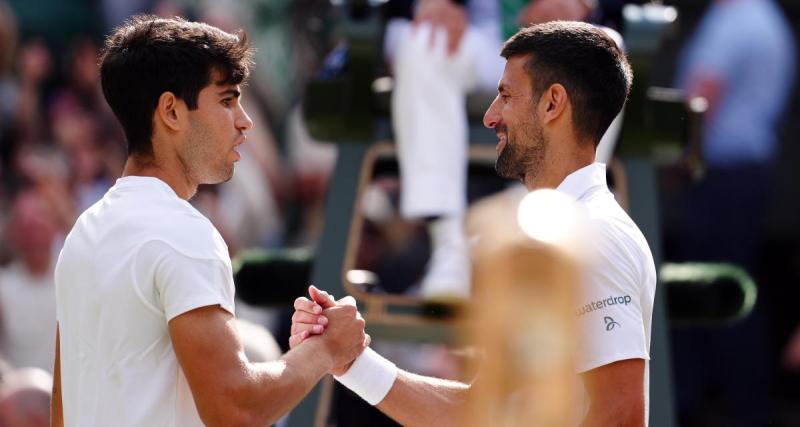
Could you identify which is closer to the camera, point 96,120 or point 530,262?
point 530,262

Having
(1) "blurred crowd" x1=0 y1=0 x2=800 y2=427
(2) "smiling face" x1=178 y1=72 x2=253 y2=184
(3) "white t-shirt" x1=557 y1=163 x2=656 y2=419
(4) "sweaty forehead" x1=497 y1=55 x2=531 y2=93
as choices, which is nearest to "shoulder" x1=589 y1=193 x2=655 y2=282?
(3) "white t-shirt" x1=557 y1=163 x2=656 y2=419

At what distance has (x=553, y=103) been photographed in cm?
286

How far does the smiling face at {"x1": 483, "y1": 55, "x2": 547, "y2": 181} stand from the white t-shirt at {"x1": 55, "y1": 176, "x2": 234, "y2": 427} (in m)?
0.63

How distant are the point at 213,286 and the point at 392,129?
8.29 ft

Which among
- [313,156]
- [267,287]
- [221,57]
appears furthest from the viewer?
[313,156]

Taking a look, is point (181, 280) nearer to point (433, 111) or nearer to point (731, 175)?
point (433, 111)

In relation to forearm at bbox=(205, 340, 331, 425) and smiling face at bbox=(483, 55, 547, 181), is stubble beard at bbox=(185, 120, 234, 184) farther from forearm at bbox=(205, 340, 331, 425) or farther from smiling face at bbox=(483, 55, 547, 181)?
smiling face at bbox=(483, 55, 547, 181)

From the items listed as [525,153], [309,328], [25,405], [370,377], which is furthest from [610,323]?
[25,405]

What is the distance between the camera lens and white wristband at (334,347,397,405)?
3223mm

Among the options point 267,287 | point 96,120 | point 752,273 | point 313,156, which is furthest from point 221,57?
point 96,120

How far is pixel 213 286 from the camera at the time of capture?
2592 mm

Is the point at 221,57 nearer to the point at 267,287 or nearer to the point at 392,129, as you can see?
the point at 392,129

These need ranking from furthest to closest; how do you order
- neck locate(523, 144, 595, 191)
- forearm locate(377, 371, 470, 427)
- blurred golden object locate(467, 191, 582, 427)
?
forearm locate(377, 371, 470, 427), neck locate(523, 144, 595, 191), blurred golden object locate(467, 191, 582, 427)

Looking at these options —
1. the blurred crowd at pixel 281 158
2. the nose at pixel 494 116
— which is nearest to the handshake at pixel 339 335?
the nose at pixel 494 116
